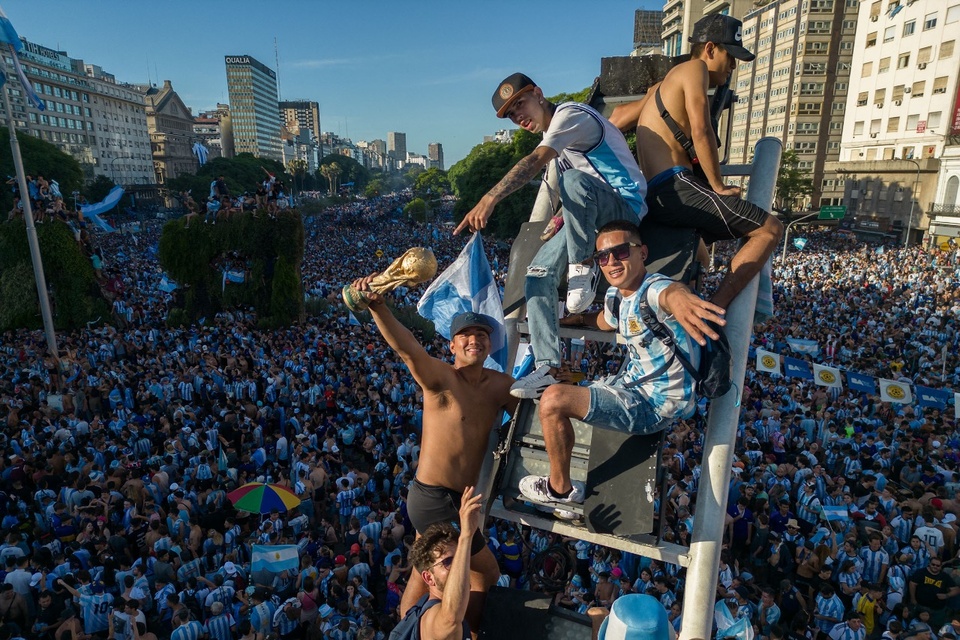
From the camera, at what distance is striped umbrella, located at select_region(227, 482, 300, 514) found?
28.1 feet

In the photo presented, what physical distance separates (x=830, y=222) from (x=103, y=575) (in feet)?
190

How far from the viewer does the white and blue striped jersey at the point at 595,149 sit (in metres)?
3.31

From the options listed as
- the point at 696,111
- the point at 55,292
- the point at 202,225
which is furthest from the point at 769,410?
the point at 55,292

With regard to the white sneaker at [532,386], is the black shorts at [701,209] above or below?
above

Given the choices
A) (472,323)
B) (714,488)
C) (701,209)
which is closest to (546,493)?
(714,488)

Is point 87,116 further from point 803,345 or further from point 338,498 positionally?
point 803,345

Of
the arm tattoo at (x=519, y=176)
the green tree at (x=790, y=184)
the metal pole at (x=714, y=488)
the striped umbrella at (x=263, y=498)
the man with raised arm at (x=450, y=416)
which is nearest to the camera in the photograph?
the metal pole at (x=714, y=488)

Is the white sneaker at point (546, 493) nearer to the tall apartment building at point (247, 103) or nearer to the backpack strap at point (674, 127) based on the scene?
the backpack strap at point (674, 127)

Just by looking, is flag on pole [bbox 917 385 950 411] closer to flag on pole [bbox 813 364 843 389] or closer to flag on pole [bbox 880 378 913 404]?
flag on pole [bbox 880 378 913 404]

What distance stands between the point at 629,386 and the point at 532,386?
528mm

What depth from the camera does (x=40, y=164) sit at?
46125mm

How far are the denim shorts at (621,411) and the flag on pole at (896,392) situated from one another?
1220cm

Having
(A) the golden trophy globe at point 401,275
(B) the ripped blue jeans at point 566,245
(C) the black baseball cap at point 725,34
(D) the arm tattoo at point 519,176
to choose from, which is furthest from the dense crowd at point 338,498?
(C) the black baseball cap at point 725,34

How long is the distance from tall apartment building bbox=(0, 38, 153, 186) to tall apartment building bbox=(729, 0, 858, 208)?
8217 centimetres
